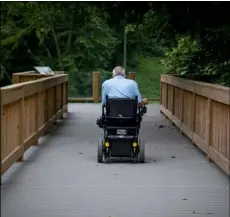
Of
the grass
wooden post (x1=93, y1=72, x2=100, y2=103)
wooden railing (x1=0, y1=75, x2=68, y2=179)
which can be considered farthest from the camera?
the grass

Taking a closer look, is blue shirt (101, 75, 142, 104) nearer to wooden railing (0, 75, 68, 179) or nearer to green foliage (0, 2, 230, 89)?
wooden railing (0, 75, 68, 179)

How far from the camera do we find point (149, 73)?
36.9 m

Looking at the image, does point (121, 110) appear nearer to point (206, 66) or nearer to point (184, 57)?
point (206, 66)

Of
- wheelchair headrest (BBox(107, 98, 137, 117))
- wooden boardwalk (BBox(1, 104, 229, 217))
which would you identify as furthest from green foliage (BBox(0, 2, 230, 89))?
wheelchair headrest (BBox(107, 98, 137, 117))

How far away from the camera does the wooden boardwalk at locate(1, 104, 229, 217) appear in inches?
241

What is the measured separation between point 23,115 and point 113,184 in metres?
2.33

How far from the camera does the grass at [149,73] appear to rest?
34.9 meters

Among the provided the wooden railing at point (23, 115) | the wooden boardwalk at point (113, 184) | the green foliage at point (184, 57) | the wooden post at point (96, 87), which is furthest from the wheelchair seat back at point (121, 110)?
the wooden post at point (96, 87)

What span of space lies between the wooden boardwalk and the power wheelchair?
0.21 meters

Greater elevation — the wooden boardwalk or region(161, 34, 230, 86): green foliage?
region(161, 34, 230, 86): green foliage

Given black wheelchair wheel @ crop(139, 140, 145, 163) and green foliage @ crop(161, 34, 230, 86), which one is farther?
green foliage @ crop(161, 34, 230, 86)

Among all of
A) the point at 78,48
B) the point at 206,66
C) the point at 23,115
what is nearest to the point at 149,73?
the point at 78,48

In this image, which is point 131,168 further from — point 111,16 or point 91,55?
point 91,55

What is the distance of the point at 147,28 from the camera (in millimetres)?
14336
